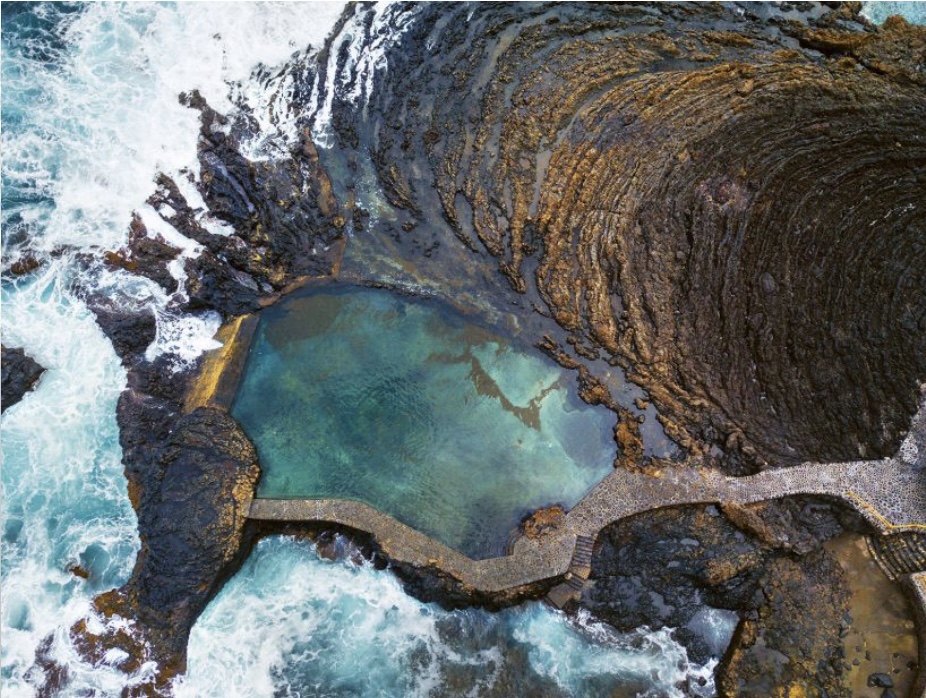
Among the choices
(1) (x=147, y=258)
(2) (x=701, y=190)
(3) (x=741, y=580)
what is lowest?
(3) (x=741, y=580)

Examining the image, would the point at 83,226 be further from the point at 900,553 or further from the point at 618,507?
the point at 900,553

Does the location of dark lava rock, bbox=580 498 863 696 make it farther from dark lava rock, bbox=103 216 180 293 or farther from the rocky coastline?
dark lava rock, bbox=103 216 180 293

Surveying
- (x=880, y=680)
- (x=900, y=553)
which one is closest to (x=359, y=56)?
(x=900, y=553)

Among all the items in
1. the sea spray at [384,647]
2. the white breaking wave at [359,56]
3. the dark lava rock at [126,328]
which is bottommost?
the sea spray at [384,647]

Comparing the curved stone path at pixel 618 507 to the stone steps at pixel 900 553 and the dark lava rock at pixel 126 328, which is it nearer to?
the stone steps at pixel 900 553

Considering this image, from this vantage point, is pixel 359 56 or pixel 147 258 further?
pixel 359 56

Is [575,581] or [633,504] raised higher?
[633,504]

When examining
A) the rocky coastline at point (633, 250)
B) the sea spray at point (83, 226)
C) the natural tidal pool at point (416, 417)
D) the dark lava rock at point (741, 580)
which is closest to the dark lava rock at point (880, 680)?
the dark lava rock at point (741, 580)

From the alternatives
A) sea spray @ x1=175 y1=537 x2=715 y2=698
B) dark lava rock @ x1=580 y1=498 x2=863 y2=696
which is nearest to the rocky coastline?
dark lava rock @ x1=580 y1=498 x2=863 y2=696
